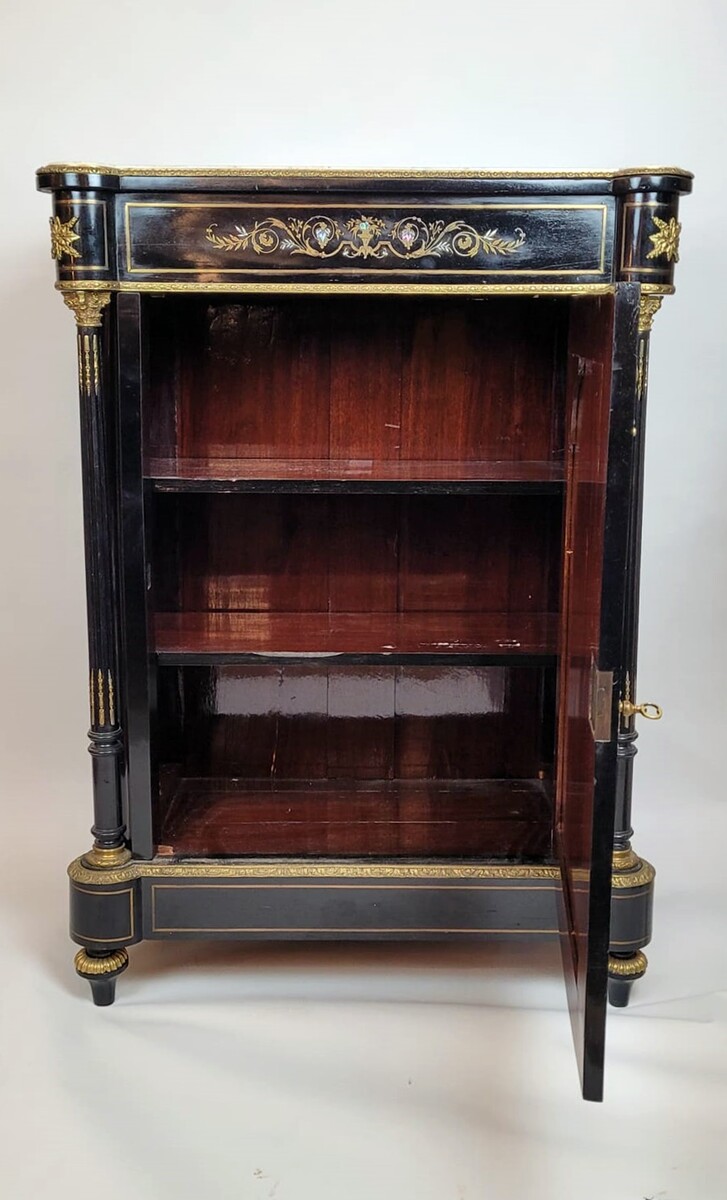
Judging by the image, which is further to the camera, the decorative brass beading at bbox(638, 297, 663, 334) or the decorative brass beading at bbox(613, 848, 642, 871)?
the decorative brass beading at bbox(613, 848, 642, 871)

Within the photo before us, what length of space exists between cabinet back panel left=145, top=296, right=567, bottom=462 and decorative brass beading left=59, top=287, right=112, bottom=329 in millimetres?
513

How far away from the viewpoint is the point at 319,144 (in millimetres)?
3113

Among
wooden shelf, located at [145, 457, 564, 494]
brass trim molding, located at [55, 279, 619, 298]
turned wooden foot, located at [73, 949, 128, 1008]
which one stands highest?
brass trim molding, located at [55, 279, 619, 298]

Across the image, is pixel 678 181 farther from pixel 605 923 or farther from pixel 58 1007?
pixel 58 1007

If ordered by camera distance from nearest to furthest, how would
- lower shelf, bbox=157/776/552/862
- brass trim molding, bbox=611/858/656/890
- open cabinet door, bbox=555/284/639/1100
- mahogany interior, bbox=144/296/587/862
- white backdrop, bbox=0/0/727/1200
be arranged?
open cabinet door, bbox=555/284/639/1100 < white backdrop, bbox=0/0/727/1200 < brass trim molding, bbox=611/858/656/890 < lower shelf, bbox=157/776/552/862 < mahogany interior, bbox=144/296/587/862


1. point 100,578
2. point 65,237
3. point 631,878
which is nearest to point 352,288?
point 65,237

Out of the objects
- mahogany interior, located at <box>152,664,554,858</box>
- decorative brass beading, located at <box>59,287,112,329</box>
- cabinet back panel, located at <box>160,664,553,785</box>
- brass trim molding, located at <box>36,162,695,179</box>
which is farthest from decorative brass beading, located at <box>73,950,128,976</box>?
brass trim molding, located at <box>36,162,695,179</box>

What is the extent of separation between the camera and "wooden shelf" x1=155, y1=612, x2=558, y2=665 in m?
2.56

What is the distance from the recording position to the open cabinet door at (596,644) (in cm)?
186

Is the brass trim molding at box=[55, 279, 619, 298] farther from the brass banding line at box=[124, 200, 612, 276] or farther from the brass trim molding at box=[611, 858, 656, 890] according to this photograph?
the brass trim molding at box=[611, 858, 656, 890]

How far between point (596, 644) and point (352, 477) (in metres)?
0.76

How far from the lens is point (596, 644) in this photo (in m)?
1.95

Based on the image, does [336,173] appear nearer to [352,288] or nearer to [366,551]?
[352,288]

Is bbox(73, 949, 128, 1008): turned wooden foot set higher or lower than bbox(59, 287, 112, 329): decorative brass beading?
lower
